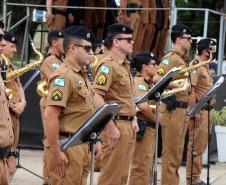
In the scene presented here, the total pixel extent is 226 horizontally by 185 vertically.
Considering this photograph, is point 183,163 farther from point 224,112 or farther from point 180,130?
point 180,130

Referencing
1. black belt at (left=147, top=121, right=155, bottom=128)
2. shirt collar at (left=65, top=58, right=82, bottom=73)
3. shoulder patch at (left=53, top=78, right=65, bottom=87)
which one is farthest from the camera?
black belt at (left=147, top=121, right=155, bottom=128)

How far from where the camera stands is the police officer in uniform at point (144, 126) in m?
9.91

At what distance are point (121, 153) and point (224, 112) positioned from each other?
6.35 meters

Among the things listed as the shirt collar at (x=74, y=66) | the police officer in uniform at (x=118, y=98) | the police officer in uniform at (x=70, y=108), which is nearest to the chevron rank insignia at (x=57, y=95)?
the police officer in uniform at (x=70, y=108)

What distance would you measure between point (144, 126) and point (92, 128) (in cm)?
362

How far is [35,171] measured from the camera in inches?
483

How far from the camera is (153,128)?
10.1 meters

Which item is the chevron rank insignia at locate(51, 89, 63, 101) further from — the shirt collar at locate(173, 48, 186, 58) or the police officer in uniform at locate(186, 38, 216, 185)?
the police officer in uniform at locate(186, 38, 216, 185)

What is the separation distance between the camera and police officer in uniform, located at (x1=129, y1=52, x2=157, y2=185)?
9.91 m

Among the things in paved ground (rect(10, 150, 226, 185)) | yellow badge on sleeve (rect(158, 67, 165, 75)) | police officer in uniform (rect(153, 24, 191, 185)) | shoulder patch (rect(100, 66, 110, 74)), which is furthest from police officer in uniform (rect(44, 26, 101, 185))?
paved ground (rect(10, 150, 226, 185))

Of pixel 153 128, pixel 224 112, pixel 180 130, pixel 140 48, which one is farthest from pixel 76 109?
pixel 224 112

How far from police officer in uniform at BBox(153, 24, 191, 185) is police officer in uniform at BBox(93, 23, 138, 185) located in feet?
6.33

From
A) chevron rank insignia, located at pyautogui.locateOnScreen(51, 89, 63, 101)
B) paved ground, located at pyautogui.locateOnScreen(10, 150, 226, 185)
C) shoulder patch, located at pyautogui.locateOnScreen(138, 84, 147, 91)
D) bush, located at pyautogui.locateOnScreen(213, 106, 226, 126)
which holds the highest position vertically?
chevron rank insignia, located at pyautogui.locateOnScreen(51, 89, 63, 101)

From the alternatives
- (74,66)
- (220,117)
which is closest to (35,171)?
(220,117)
